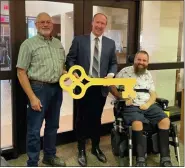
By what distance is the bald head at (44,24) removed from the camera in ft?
7.07

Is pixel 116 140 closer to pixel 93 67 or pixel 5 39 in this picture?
pixel 93 67

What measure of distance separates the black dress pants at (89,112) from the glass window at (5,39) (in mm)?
776

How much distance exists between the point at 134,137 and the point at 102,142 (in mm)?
843

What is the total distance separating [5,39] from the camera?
7.80 ft

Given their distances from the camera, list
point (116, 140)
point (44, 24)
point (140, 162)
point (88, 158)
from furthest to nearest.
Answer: point (88, 158) → point (116, 140) → point (140, 162) → point (44, 24)

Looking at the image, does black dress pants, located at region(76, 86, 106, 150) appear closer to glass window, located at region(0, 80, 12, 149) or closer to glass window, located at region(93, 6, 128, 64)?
glass window, located at region(0, 80, 12, 149)

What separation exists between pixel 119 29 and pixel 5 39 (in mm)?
1454

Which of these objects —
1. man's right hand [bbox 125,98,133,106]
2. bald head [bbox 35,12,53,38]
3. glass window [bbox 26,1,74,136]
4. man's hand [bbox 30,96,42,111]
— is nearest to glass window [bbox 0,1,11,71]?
glass window [bbox 26,1,74,136]

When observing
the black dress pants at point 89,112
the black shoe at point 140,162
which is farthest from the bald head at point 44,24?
the black shoe at point 140,162

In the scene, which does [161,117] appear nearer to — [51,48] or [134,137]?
[134,137]

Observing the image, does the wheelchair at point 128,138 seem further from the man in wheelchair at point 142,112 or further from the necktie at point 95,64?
the necktie at point 95,64

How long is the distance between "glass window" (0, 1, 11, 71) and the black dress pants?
0.78m

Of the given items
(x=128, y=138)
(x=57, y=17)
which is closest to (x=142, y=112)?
(x=128, y=138)

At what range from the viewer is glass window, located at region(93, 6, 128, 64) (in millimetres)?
3156
